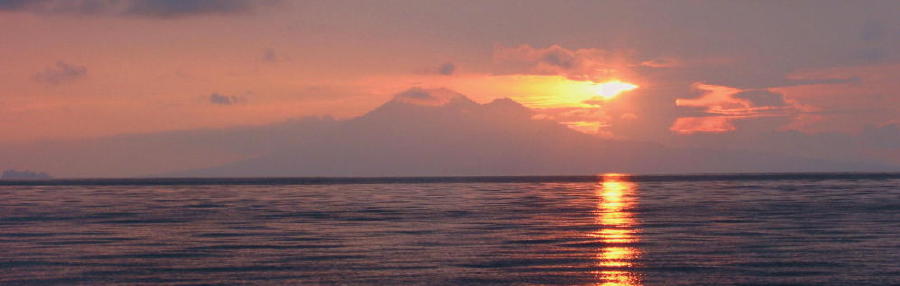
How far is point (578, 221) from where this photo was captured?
47750 millimetres

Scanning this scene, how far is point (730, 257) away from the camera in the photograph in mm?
28453

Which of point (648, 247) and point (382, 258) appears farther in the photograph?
point (648, 247)

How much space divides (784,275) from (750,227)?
60.7ft

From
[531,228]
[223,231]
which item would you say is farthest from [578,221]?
[223,231]

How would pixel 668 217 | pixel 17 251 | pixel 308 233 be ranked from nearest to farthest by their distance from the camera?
pixel 17 251 < pixel 308 233 < pixel 668 217

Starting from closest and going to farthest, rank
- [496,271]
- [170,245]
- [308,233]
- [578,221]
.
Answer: [496,271] → [170,245] → [308,233] → [578,221]

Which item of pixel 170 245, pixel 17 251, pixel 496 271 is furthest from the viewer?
pixel 170 245

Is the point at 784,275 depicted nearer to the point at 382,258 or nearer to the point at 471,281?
the point at 471,281

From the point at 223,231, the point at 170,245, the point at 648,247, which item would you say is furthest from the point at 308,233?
the point at 648,247

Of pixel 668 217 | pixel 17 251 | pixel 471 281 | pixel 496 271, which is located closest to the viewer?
pixel 471 281

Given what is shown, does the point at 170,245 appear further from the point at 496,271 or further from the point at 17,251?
the point at 496,271

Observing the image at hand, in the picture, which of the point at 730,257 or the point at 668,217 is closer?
the point at 730,257

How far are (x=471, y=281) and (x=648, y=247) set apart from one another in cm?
1090

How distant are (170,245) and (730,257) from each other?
20.3 metres
